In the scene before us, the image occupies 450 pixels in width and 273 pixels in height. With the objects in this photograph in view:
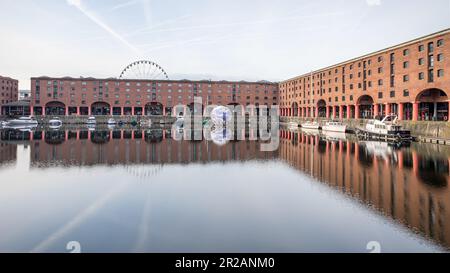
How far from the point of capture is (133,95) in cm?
10388

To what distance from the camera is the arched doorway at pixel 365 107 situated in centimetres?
6669

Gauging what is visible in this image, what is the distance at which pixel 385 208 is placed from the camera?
13602 millimetres

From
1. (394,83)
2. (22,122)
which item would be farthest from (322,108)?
(22,122)

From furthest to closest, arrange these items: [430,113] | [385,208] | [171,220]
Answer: [430,113], [385,208], [171,220]

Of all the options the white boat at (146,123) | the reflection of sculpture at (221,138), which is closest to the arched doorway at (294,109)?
the white boat at (146,123)

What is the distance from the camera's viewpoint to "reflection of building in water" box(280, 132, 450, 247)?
12.2m

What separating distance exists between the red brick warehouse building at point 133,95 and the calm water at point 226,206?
79.9m

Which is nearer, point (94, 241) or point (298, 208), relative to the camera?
point (94, 241)

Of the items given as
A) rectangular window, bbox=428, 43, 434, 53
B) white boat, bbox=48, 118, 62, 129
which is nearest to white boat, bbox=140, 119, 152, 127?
white boat, bbox=48, 118, 62, 129

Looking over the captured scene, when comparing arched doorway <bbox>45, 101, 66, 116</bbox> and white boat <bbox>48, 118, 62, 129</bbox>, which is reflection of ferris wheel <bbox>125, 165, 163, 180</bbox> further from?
arched doorway <bbox>45, 101, 66, 116</bbox>
